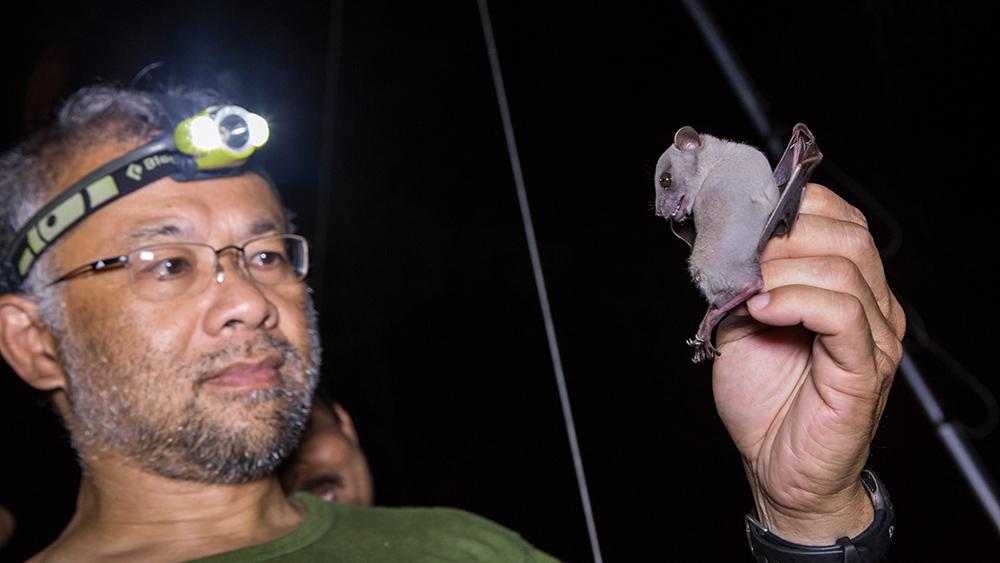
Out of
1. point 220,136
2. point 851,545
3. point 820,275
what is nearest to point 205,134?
point 220,136

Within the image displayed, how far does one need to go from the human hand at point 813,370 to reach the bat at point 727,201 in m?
0.05

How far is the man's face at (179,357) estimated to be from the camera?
1.01m

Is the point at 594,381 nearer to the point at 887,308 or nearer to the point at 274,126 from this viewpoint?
the point at 887,308

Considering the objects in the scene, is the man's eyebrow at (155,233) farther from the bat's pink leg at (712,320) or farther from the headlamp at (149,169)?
the bat's pink leg at (712,320)

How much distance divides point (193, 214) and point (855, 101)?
1.27 meters

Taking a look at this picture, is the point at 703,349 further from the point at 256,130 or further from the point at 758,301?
the point at 256,130

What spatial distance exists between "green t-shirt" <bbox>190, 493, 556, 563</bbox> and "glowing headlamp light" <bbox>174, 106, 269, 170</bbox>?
0.65 metres

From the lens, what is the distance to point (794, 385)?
72 cm

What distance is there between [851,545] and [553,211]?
112 centimetres

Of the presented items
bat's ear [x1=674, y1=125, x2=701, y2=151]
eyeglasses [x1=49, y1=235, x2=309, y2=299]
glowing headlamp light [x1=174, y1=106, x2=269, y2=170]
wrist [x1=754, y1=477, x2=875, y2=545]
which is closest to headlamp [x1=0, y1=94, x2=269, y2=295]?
glowing headlamp light [x1=174, y1=106, x2=269, y2=170]

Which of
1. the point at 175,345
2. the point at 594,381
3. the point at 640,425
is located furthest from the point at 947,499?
the point at 175,345

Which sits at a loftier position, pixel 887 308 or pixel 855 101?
pixel 855 101

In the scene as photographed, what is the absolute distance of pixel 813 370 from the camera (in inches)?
25.6

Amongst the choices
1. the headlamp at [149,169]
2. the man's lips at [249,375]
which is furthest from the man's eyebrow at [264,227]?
the man's lips at [249,375]
